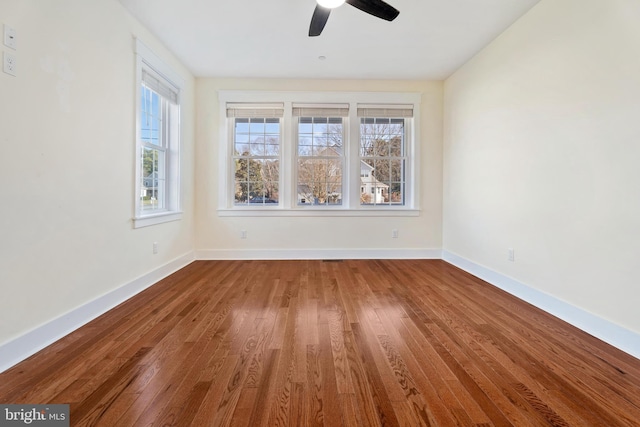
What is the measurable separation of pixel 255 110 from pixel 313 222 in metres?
1.93

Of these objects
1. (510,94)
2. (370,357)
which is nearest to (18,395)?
(370,357)

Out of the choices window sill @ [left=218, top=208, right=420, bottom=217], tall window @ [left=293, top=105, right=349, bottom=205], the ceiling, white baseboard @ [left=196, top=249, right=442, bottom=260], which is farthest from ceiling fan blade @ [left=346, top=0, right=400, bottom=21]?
white baseboard @ [left=196, top=249, right=442, bottom=260]

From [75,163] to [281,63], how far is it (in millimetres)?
2646

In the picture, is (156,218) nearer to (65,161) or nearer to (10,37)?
(65,161)

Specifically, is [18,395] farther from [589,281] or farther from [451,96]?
[451,96]

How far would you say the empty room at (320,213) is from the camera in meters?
1.48

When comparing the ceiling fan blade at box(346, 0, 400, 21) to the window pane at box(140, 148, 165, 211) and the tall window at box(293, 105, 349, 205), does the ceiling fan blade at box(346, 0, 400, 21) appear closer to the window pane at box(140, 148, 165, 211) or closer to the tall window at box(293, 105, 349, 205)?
the tall window at box(293, 105, 349, 205)

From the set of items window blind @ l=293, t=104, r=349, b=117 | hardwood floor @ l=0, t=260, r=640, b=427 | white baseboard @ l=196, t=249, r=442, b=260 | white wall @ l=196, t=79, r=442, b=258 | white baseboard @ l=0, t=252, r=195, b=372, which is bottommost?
hardwood floor @ l=0, t=260, r=640, b=427

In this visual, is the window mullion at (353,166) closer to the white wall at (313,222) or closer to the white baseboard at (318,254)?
the white wall at (313,222)

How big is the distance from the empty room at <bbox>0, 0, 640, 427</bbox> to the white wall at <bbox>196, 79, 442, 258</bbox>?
35 mm

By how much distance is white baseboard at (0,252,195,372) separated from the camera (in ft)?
5.31

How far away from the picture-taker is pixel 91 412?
126cm

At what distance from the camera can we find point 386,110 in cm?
435

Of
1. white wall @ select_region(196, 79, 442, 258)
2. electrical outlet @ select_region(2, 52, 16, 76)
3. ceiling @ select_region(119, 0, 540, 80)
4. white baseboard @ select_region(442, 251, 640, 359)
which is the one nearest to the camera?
electrical outlet @ select_region(2, 52, 16, 76)
